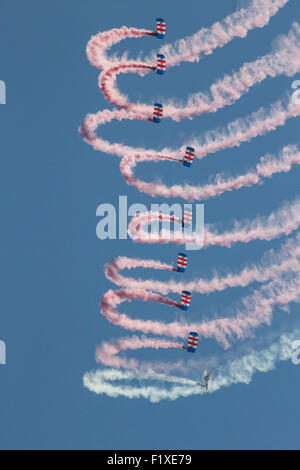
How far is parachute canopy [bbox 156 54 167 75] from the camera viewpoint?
49469 mm

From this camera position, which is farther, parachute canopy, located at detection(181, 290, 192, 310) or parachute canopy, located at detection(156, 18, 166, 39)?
parachute canopy, located at detection(181, 290, 192, 310)

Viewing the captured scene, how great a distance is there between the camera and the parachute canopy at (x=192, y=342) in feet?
165

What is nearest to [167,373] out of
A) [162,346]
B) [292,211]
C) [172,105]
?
[162,346]

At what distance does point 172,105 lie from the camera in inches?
1989

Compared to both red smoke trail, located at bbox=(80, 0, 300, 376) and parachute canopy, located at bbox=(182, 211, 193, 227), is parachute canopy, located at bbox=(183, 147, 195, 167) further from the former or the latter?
parachute canopy, located at bbox=(182, 211, 193, 227)

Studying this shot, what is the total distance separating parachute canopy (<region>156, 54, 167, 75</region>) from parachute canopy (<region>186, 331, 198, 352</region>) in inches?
527
